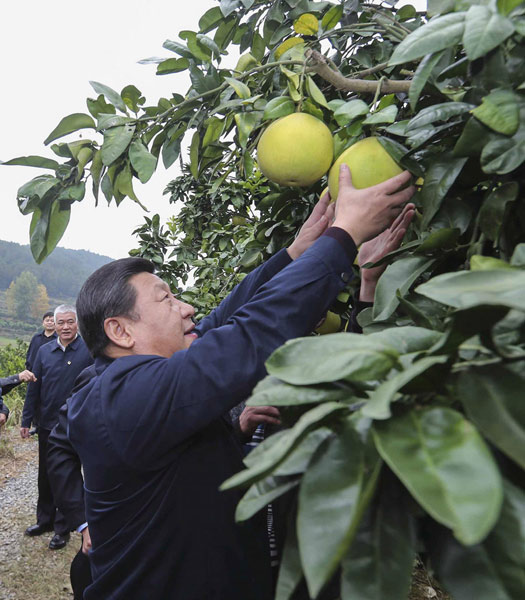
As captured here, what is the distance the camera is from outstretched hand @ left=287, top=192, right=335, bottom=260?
119 cm

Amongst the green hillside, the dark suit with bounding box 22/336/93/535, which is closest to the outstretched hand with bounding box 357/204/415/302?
the dark suit with bounding box 22/336/93/535

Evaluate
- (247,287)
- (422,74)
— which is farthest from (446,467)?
(247,287)

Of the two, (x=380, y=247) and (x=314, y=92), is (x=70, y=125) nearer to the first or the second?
(x=314, y=92)

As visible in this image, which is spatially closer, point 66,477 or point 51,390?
point 66,477

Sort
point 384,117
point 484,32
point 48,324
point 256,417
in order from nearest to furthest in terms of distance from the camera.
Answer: point 484,32
point 384,117
point 256,417
point 48,324

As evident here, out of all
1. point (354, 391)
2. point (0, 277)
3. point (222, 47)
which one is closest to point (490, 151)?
point (354, 391)

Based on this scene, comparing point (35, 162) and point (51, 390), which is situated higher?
point (35, 162)

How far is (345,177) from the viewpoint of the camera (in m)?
0.93

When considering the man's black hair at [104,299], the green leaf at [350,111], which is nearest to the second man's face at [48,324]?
the man's black hair at [104,299]

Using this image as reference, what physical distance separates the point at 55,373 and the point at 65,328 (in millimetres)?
390

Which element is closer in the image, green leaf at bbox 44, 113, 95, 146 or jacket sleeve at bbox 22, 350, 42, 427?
green leaf at bbox 44, 113, 95, 146

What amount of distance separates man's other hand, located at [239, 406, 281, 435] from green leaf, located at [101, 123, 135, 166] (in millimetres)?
716

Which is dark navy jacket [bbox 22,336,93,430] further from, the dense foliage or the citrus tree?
the dense foliage

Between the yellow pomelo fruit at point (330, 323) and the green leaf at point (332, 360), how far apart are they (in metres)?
0.94
